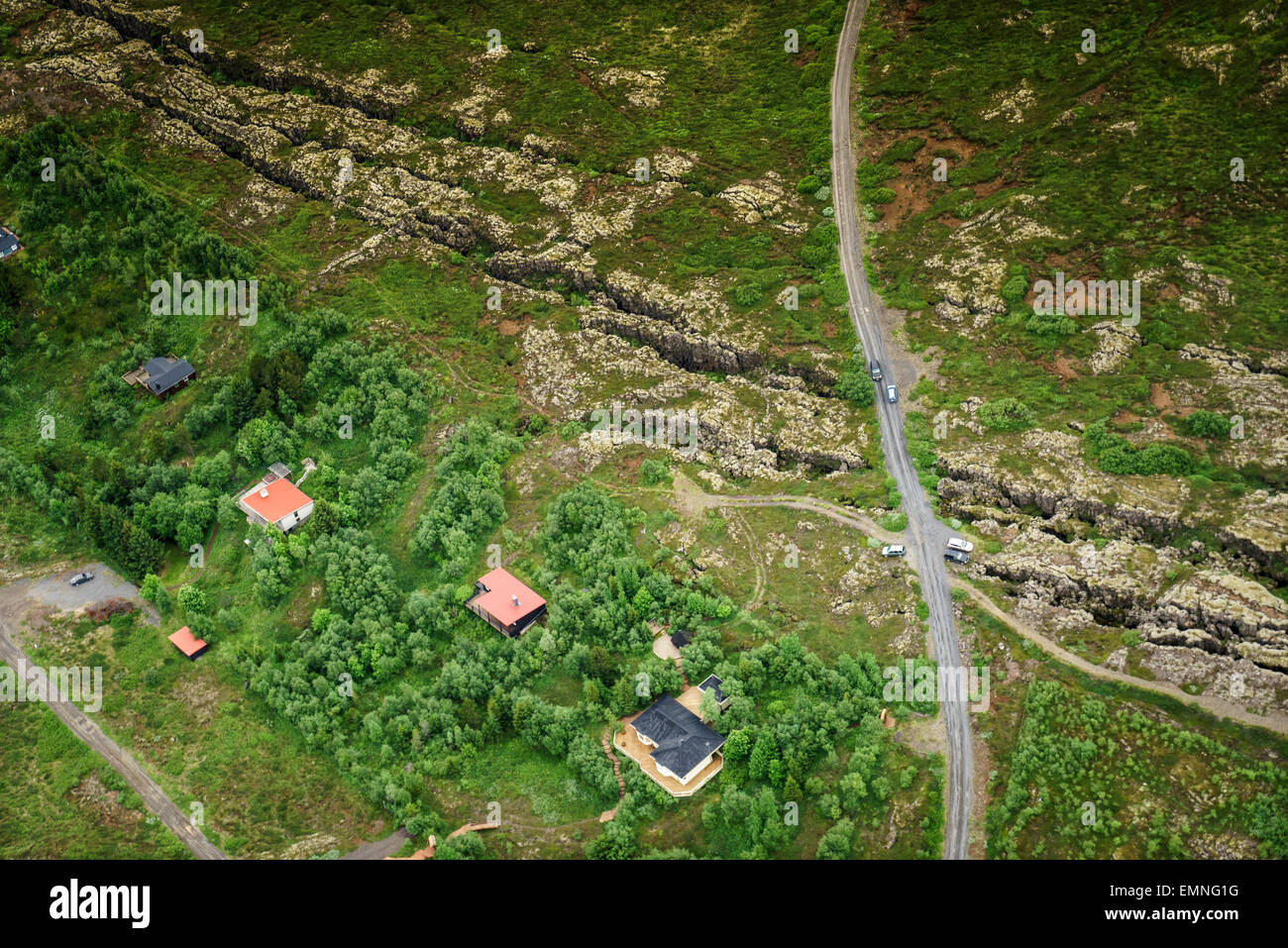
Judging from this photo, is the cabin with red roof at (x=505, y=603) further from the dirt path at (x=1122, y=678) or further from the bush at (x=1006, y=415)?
the bush at (x=1006, y=415)

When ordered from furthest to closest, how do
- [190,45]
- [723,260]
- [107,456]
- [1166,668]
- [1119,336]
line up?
[190,45], [723,260], [107,456], [1119,336], [1166,668]

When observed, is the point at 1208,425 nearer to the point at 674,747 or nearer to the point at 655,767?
the point at 674,747

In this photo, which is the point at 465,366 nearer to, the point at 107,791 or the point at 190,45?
the point at 107,791

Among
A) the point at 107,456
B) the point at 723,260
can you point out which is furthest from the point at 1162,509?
the point at 107,456

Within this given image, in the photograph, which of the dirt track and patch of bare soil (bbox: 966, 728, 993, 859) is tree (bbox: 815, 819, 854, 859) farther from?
the dirt track

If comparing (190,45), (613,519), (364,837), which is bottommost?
(364,837)

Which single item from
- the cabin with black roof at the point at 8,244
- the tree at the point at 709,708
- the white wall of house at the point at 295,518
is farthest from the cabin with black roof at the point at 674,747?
the cabin with black roof at the point at 8,244

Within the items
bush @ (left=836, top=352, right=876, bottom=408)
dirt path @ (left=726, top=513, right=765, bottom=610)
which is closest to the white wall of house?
dirt path @ (left=726, top=513, right=765, bottom=610)
